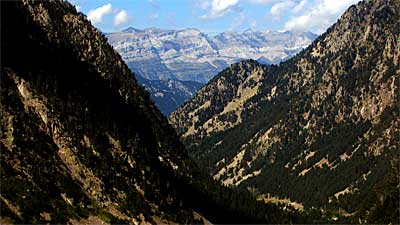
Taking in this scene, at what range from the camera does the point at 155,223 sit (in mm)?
178125

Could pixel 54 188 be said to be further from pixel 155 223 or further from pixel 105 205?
pixel 155 223

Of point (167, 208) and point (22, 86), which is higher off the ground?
point (22, 86)

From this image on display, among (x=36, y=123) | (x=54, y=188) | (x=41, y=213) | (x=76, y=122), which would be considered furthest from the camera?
(x=76, y=122)

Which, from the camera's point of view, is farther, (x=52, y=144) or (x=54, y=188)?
(x=52, y=144)

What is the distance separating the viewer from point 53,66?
643ft

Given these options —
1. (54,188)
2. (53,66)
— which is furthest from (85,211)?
(53,66)

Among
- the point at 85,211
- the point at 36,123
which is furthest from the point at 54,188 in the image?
the point at 36,123

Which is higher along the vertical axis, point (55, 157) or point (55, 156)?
point (55, 156)

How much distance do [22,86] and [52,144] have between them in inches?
769

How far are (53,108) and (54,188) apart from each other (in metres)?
31.5

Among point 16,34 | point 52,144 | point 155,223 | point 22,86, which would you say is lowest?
point 155,223

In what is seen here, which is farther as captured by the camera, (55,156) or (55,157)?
(55,156)

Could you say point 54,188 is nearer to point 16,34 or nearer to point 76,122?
point 76,122

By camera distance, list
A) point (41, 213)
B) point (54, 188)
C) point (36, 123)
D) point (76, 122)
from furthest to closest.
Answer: point (76, 122) → point (36, 123) → point (54, 188) → point (41, 213)
